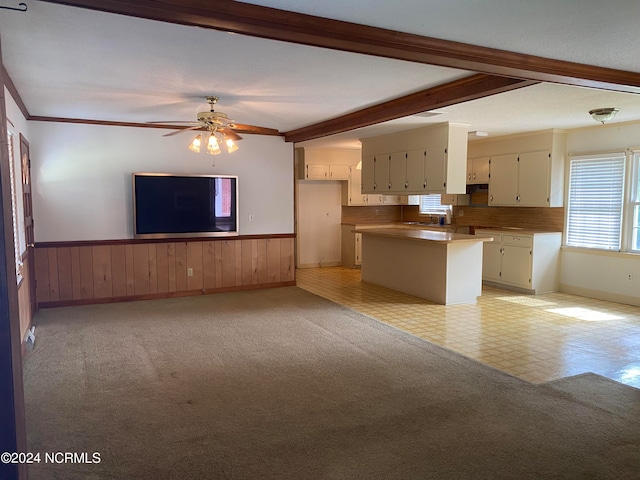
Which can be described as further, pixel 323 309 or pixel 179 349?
pixel 323 309

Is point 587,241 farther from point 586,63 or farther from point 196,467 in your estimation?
point 196,467

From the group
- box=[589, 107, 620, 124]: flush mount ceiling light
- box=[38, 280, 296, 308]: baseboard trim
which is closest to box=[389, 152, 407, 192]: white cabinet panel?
box=[38, 280, 296, 308]: baseboard trim

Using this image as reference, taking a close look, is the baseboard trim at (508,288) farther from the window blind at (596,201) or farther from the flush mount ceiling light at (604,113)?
the flush mount ceiling light at (604,113)

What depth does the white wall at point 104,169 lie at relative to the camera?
5914 mm

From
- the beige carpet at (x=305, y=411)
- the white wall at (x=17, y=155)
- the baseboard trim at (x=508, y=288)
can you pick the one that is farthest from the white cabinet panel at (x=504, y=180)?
the white wall at (x=17, y=155)

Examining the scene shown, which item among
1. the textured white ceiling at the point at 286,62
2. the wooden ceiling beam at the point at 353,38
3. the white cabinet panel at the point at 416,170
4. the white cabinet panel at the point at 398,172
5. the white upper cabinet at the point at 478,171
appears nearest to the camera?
the wooden ceiling beam at the point at 353,38

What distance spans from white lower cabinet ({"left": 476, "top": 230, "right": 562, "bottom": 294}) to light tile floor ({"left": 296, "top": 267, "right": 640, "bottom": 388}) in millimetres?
187

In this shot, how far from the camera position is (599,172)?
6.58 meters

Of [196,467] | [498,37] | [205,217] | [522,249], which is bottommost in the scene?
[196,467]

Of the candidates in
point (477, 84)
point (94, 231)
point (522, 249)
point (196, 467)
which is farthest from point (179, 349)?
point (522, 249)

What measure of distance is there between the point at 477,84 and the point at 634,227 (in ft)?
12.7

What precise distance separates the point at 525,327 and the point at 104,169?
220 inches

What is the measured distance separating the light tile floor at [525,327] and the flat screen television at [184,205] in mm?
1826

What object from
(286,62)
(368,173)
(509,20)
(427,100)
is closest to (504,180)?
(368,173)
